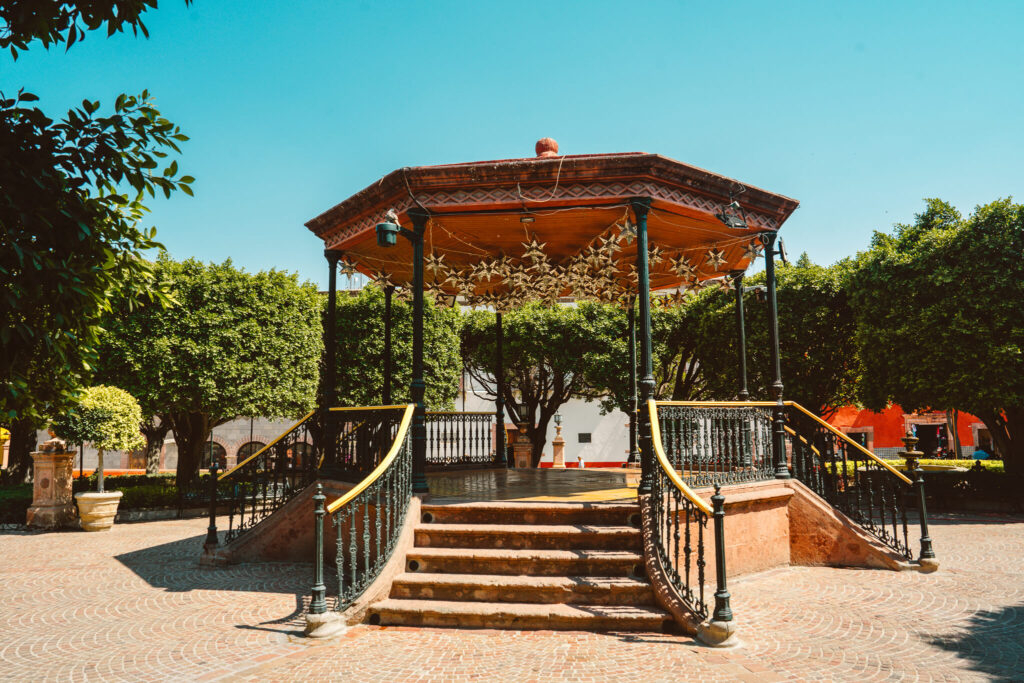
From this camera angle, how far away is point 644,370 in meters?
7.48

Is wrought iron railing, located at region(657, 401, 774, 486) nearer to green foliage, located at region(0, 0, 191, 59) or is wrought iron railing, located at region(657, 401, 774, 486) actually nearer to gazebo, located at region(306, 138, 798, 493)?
gazebo, located at region(306, 138, 798, 493)

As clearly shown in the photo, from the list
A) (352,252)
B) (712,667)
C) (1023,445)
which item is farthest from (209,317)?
(1023,445)

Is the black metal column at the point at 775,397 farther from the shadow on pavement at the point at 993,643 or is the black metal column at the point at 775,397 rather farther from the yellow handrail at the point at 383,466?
the yellow handrail at the point at 383,466

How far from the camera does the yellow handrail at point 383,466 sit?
19.5 ft

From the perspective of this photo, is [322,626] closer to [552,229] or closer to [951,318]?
[552,229]

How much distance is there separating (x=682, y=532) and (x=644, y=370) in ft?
6.39

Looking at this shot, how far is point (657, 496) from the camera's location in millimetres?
6758

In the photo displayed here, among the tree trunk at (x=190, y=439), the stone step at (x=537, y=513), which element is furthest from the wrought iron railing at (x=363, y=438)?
the tree trunk at (x=190, y=439)

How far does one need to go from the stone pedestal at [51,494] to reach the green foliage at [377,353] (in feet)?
29.1

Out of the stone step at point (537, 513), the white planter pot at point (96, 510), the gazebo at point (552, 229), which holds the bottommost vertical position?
the white planter pot at point (96, 510)

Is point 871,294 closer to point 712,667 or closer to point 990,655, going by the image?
point 990,655

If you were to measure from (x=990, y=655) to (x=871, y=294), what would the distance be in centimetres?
1399

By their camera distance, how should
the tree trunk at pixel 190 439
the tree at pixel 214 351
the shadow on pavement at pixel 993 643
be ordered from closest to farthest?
the shadow on pavement at pixel 993 643 → the tree at pixel 214 351 → the tree trunk at pixel 190 439

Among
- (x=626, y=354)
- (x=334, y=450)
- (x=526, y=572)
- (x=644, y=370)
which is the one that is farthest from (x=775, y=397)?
(x=626, y=354)
